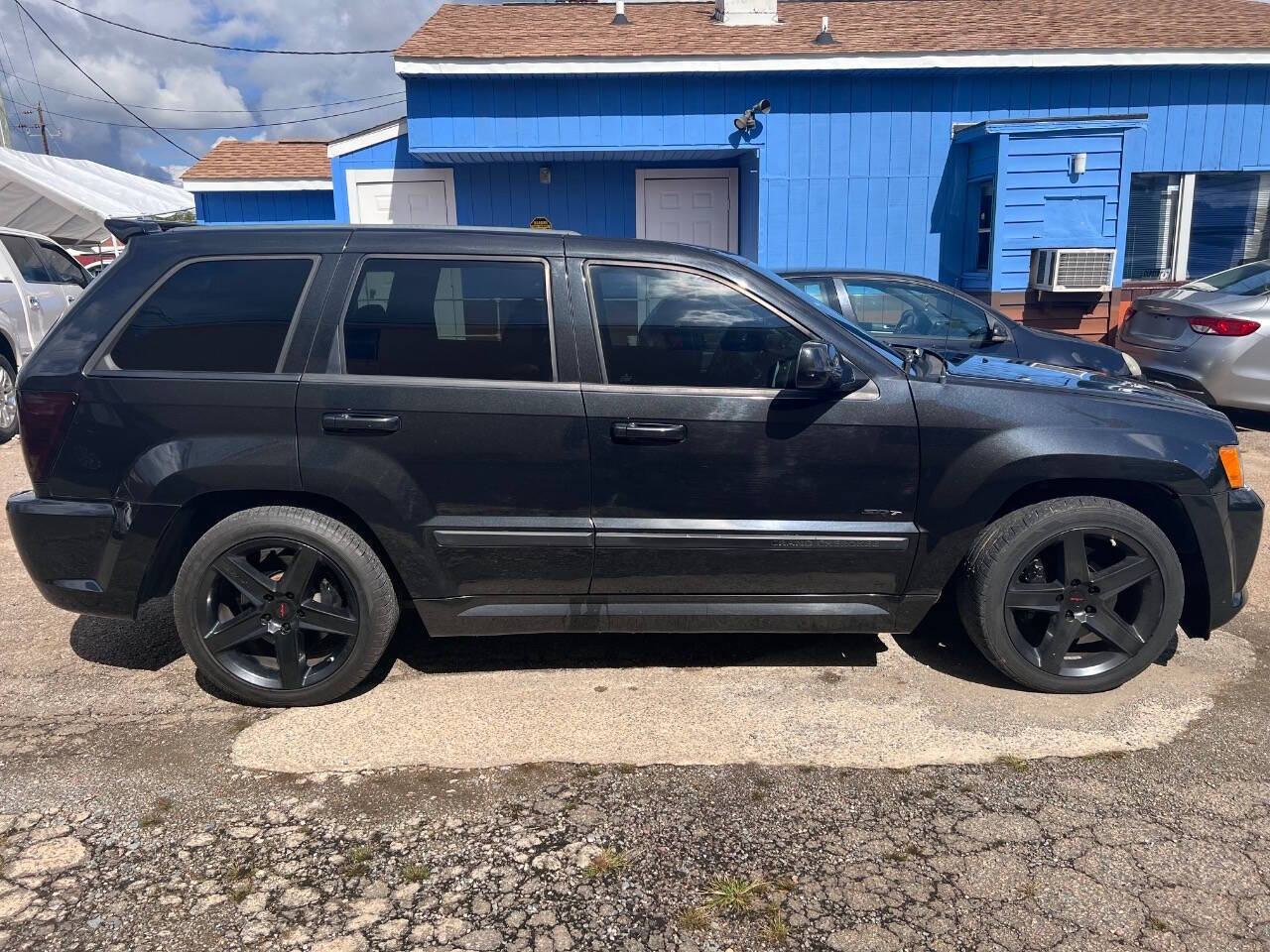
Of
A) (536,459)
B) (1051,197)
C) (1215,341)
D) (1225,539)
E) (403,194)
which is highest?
(403,194)

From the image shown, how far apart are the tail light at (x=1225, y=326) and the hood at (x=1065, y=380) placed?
4.44m

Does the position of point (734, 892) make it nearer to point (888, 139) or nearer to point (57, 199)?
point (888, 139)

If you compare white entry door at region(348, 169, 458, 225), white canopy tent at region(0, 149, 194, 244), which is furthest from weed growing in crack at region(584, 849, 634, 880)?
white canopy tent at region(0, 149, 194, 244)

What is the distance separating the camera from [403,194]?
12.2 meters

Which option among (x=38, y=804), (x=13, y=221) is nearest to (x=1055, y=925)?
(x=38, y=804)

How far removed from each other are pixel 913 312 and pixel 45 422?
5602mm

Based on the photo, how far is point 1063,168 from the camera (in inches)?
399

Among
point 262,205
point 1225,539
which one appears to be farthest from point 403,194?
point 1225,539

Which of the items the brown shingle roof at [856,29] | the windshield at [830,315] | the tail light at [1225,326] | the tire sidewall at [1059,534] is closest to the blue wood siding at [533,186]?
the brown shingle roof at [856,29]

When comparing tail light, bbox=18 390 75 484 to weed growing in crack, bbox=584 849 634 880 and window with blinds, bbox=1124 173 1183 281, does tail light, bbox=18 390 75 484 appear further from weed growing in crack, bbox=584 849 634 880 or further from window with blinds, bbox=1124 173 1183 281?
window with blinds, bbox=1124 173 1183 281

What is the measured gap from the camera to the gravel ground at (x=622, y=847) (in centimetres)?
240

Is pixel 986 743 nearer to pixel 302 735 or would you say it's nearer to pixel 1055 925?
pixel 1055 925

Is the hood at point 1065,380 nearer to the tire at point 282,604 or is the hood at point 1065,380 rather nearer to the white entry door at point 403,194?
the tire at point 282,604

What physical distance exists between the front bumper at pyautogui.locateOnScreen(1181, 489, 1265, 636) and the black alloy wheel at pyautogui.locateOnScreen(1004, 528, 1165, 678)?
0.76ft
